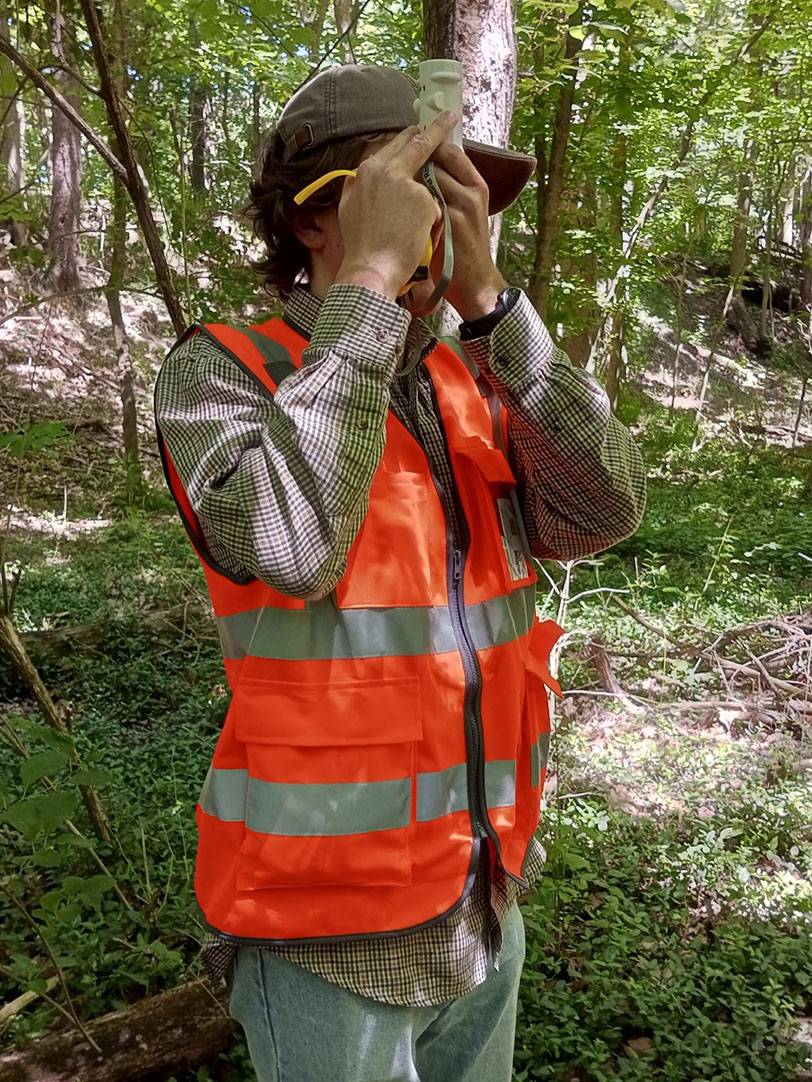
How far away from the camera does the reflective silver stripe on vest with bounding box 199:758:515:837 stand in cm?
123

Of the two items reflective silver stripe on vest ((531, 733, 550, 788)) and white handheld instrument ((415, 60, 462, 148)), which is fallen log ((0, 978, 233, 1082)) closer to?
reflective silver stripe on vest ((531, 733, 550, 788))

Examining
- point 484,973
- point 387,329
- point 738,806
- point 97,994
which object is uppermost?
point 387,329

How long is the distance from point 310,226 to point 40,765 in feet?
4.37

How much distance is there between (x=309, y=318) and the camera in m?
1.43

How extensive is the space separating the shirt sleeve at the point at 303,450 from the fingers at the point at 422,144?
0.19 meters

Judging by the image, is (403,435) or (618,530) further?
(618,530)

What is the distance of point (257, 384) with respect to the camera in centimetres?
129

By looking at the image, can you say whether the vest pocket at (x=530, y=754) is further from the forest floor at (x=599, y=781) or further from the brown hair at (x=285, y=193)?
the forest floor at (x=599, y=781)

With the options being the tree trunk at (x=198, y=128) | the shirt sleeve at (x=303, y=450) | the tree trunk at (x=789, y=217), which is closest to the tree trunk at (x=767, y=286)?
the tree trunk at (x=789, y=217)

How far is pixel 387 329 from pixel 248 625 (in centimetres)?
47

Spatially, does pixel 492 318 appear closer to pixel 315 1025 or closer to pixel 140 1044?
pixel 315 1025

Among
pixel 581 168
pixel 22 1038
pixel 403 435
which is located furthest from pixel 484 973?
pixel 581 168

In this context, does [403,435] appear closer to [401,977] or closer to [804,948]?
[401,977]

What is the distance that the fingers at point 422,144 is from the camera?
125cm
